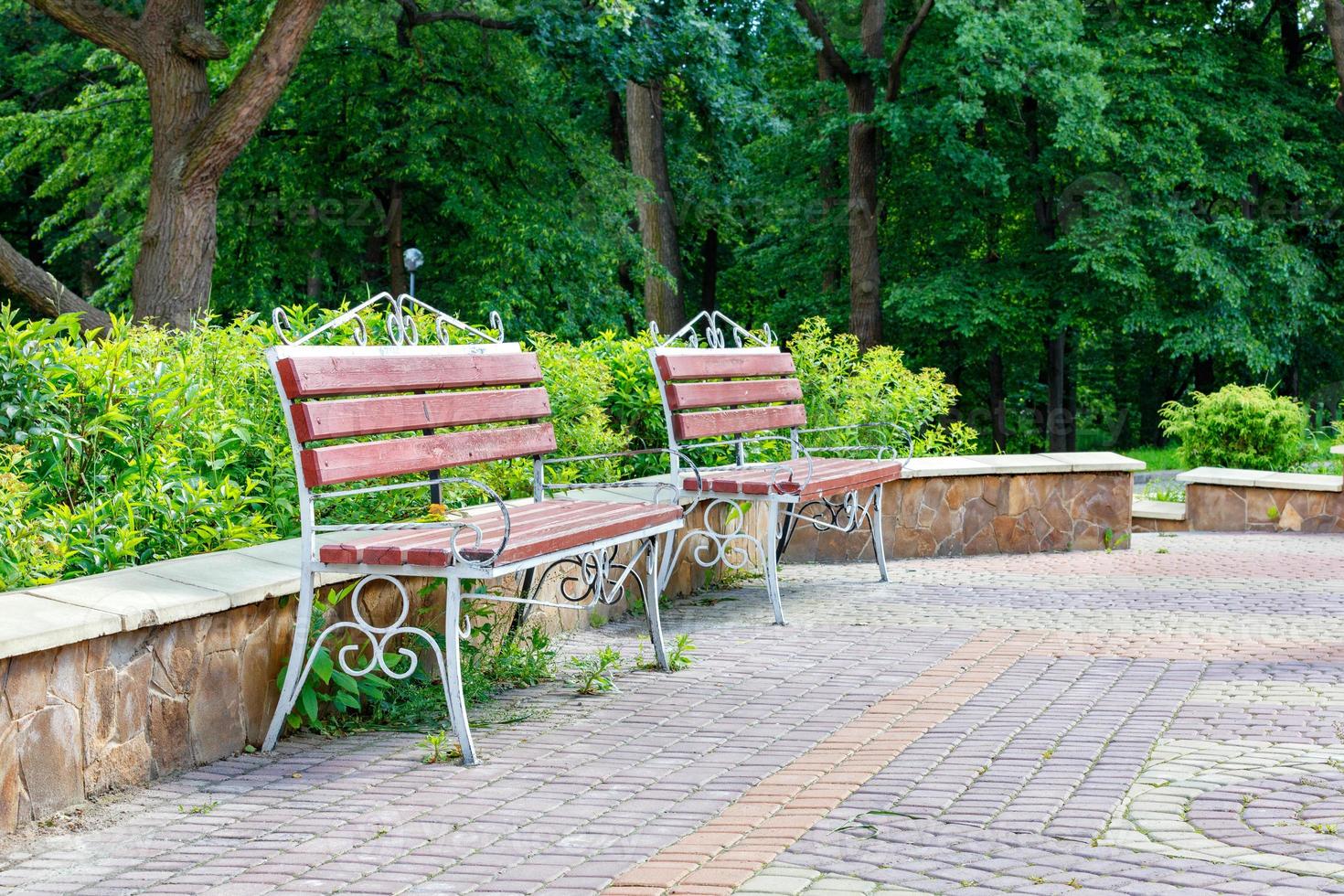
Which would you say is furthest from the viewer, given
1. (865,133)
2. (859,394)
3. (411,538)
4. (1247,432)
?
(865,133)

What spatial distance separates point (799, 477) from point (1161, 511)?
24.3 ft

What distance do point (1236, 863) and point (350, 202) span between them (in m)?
17.5

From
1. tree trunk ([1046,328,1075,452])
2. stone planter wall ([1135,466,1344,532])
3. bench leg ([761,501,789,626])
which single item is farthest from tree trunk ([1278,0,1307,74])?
bench leg ([761,501,789,626])

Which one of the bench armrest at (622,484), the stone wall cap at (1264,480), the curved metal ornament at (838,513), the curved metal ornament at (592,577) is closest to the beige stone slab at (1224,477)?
the stone wall cap at (1264,480)

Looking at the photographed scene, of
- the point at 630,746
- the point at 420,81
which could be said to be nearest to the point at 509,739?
the point at 630,746

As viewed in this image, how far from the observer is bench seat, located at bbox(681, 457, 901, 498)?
6.57 m

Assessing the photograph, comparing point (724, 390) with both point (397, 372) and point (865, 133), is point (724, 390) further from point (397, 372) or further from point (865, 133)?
point (865, 133)

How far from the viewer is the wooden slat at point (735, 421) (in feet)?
22.0

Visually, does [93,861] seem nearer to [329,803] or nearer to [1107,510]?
[329,803]

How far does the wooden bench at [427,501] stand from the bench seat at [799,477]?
90 cm

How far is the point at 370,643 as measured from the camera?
14.9 feet

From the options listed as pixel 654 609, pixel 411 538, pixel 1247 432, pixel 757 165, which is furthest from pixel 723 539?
pixel 757 165

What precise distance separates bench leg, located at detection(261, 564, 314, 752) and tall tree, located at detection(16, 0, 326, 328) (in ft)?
30.7

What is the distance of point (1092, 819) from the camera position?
11.6 ft
